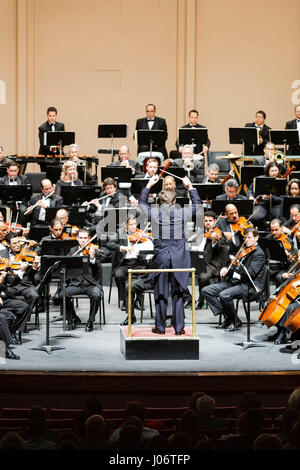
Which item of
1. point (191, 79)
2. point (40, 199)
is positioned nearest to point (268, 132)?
point (191, 79)

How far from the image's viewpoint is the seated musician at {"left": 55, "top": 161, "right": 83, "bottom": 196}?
10195mm

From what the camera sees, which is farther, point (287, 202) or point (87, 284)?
point (287, 202)

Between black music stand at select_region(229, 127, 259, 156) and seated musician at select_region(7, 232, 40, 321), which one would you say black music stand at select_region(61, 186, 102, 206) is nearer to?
seated musician at select_region(7, 232, 40, 321)

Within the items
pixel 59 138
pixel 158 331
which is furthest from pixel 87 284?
pixel 59 138

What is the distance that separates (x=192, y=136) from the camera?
35.7ft

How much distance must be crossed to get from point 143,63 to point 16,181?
4.06 m

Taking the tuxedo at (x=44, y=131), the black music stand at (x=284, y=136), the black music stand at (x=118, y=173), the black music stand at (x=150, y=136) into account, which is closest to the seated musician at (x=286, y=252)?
the black music stand at (x=118, y=173)

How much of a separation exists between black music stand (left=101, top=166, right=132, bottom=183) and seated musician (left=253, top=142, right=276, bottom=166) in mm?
1750

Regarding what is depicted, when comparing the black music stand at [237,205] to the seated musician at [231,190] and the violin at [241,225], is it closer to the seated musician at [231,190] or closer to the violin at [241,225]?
the violin at [241,225]

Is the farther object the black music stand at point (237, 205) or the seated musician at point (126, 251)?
the black music stand at point (237, 205)

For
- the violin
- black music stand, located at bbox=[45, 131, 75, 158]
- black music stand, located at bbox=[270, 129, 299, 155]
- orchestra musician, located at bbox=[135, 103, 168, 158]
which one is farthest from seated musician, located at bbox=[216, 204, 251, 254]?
orchestra musician, located at bbox=[135, 103, 168, 158]

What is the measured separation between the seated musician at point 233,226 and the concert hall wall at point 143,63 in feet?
14.6
